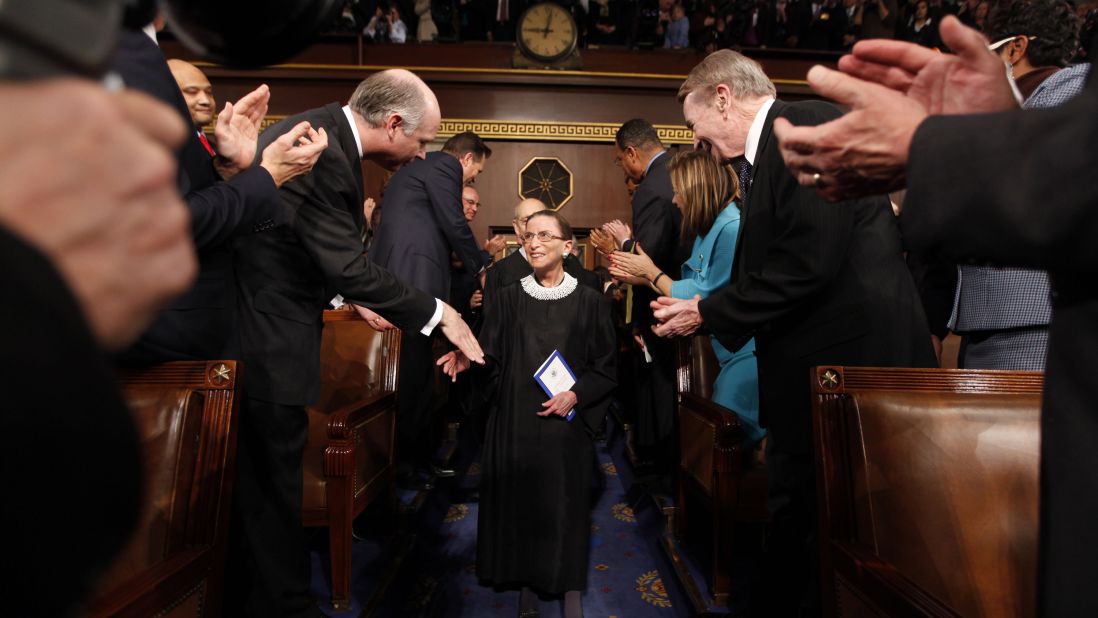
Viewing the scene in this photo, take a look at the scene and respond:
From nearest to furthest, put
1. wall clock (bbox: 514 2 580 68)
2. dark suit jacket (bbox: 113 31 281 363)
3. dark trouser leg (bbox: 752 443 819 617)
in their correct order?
dark suit jacket (bbox: 113 31 281 363) < dark trouser leg (bbox: 752 443 819 617) < wall clock (bbox: 514 2 580 68)

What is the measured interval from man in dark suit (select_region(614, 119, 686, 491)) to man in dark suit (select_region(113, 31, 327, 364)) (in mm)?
2288

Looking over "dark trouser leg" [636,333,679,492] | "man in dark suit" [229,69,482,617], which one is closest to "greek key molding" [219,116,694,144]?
"dark trouser leg" [636,333,679,492]

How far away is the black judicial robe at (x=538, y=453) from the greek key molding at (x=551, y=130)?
16.2 feet

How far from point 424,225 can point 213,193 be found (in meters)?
2.28

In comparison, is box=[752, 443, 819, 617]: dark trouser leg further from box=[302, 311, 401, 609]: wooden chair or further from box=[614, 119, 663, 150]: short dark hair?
box=[614, 119, 663, 150]: short dark hair

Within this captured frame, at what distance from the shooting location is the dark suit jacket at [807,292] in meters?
1.77

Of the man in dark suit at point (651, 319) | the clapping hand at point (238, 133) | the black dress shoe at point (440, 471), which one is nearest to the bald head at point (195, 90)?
the clapping hand at point (238, 133)

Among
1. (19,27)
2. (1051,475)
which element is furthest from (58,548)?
(1051,475)

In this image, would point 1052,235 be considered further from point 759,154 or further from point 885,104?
point 759,154

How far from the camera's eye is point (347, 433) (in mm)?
2191

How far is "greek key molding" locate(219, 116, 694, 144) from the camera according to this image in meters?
7.16

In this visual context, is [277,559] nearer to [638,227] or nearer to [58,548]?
[58,548]

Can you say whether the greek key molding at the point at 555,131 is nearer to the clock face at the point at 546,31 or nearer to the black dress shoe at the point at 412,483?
the clock face at the point at 546,31

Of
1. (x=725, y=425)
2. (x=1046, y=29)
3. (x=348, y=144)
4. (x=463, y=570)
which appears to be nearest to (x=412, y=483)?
(x=463, y=570)
